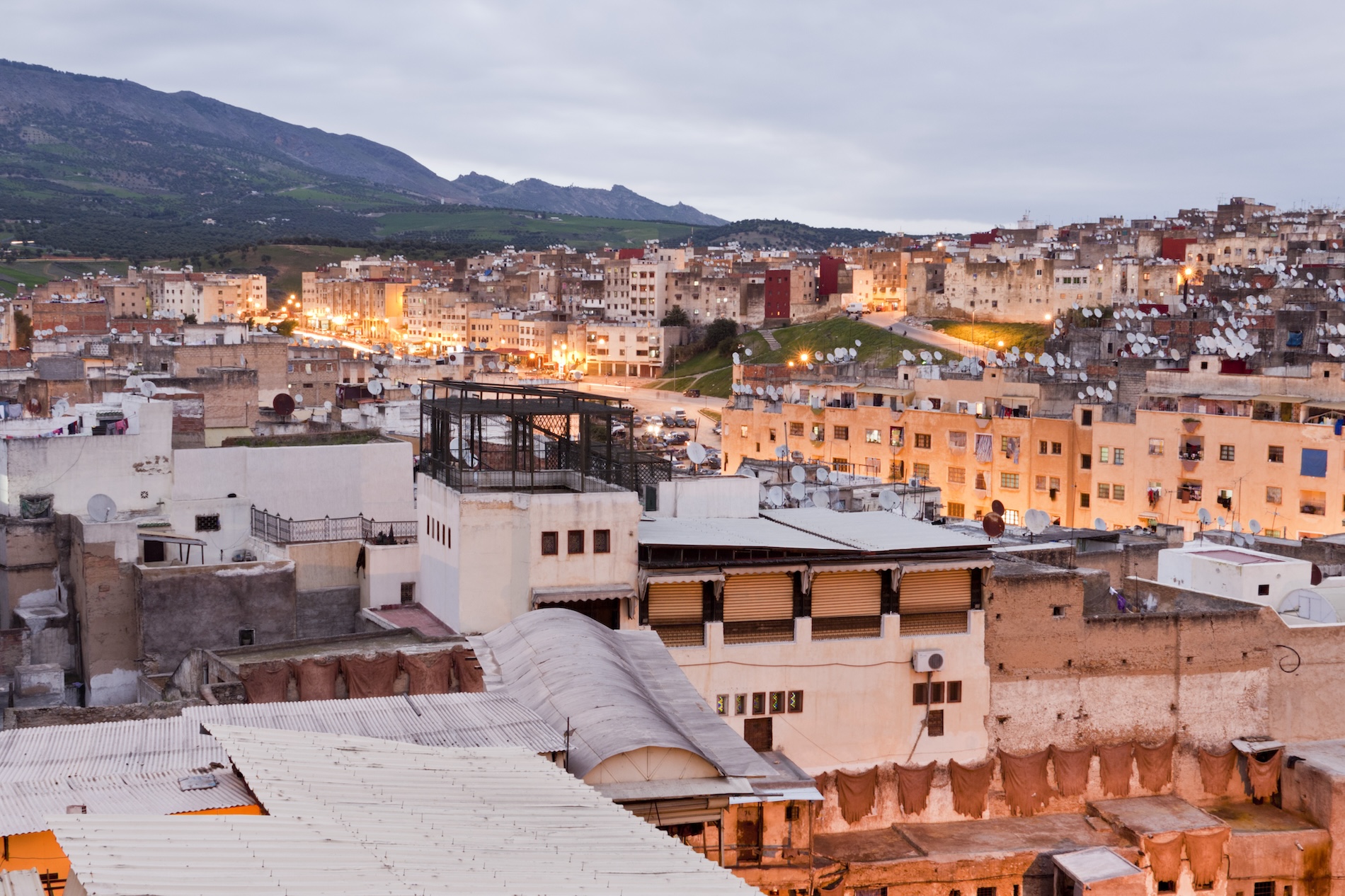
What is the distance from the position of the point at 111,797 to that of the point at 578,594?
32.9 ft

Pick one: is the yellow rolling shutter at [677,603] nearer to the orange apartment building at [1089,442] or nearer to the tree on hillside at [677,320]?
the orange apartment building at [1089,442]

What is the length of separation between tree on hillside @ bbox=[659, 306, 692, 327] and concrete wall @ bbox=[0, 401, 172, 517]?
97.8 metres

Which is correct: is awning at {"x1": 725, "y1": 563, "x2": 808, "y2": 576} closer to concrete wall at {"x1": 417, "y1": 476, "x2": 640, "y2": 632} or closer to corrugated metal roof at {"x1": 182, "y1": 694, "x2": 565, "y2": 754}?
concrete wall at {"x1": 417, "y1": 476, "x2": 640, "y2": 632}

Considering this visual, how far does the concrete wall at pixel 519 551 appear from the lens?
21.1 metres

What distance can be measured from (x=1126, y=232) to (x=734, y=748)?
12077 cm

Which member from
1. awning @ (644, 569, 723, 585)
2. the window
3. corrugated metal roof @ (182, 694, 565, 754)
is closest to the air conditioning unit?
awning @ (644, 569, 723, 585)

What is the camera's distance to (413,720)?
47.6ft

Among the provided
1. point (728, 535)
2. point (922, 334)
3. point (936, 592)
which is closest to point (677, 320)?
point (922, 334)

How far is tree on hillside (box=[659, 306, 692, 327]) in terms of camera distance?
407 ft

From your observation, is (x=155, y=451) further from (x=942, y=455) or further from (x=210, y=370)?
(x=942, y=455)

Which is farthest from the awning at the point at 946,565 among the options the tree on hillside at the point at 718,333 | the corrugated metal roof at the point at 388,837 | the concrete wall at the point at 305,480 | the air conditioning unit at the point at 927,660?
the tree on hillside at the point at 718,333

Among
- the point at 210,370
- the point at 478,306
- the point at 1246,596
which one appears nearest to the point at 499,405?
the point at 1246,596

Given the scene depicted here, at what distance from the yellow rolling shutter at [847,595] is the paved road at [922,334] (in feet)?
228

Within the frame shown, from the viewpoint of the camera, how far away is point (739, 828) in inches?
784
